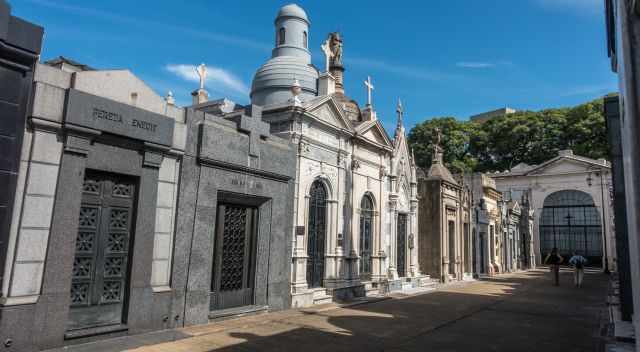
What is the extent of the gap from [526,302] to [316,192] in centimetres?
826

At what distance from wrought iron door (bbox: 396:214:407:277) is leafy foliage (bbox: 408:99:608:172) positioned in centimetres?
2982

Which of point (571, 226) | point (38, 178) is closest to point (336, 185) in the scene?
point (38, 178)

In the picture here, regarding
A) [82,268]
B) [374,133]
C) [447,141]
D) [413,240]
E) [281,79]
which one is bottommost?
[82,268]

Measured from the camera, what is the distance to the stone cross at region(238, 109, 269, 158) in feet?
34.4

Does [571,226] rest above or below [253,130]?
below

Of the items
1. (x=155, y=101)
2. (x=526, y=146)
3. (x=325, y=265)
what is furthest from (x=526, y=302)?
(x=526, y=146)

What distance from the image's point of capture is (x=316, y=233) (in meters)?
13.6

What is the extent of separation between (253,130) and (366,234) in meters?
7.01

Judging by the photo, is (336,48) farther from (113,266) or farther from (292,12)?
(113,266)

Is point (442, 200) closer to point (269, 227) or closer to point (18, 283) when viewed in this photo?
point (269, 227)

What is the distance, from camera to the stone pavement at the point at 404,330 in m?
8.05

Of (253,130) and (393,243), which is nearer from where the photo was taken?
(253,130)

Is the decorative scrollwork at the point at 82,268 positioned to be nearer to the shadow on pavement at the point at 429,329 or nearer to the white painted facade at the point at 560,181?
the shadow on pavement at the point at 429,329

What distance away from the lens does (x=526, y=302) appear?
595 inches
